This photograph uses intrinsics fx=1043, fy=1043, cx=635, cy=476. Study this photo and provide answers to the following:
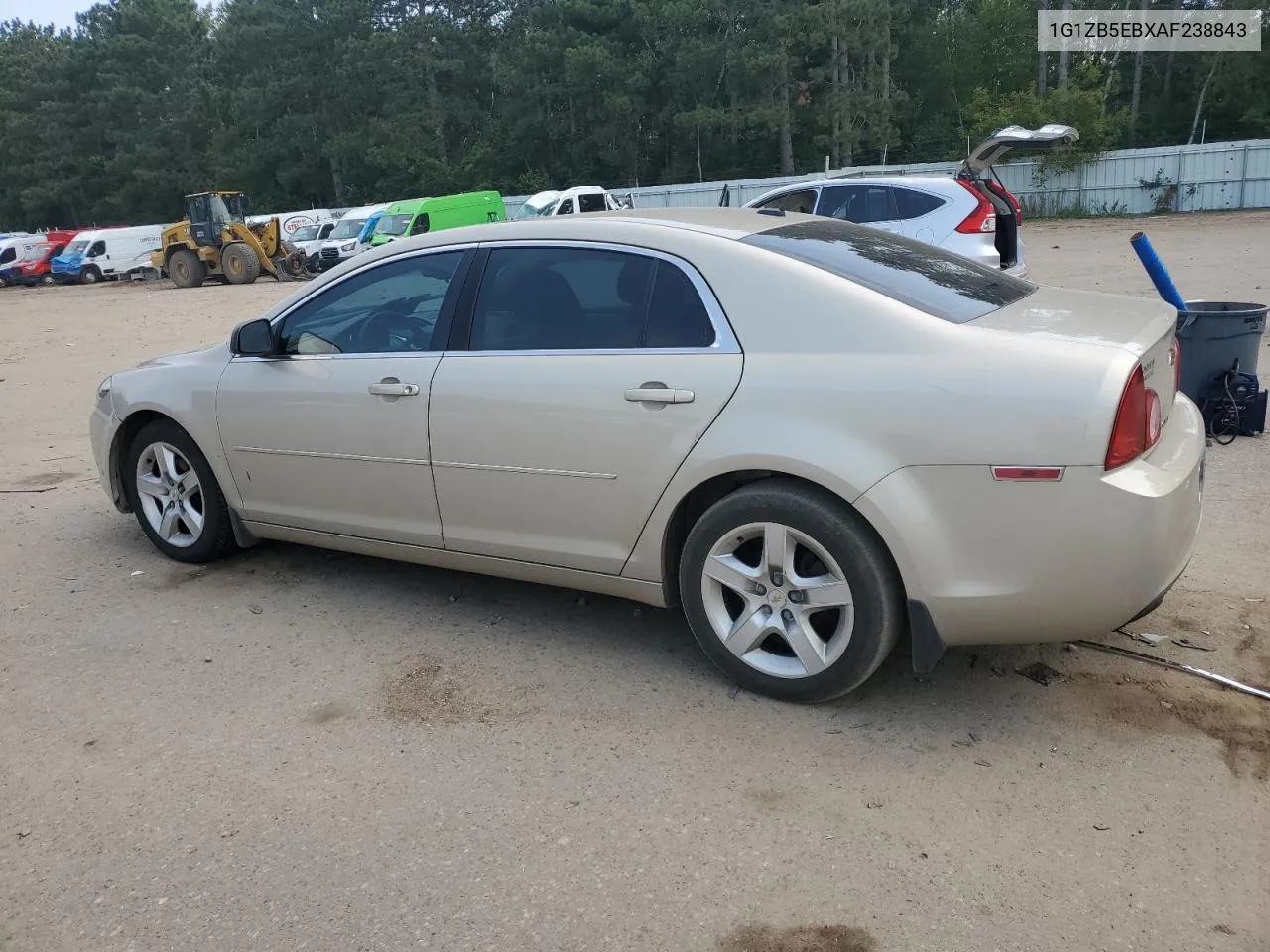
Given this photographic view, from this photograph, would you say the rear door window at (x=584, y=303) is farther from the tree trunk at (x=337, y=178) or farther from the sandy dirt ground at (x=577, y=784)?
the tree trunk at (x=337, y=178)

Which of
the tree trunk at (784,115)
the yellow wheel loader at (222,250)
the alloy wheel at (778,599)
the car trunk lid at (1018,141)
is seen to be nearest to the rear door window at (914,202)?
the car trunk lid at (1018,141)

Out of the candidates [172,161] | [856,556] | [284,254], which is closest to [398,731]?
[856,556]

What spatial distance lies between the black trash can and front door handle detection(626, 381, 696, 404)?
158 inches

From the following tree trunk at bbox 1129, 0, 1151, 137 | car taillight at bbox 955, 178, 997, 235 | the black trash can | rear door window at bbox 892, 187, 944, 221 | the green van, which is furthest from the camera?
tree trunk at bbox 1129, 0, 1151, 137

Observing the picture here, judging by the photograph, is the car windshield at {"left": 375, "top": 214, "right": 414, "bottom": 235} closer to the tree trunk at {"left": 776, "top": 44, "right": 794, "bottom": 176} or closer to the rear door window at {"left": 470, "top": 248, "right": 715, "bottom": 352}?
the tree trunk at {"left": 776, "top": 44, "right": 794, "bottom": 176}

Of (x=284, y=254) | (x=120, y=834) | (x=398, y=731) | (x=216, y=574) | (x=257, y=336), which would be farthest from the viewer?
(x=284, y=254)

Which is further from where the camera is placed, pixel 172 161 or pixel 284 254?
pixel 172 161

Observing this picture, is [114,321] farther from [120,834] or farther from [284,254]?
[120,834]

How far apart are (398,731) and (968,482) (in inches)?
78.3

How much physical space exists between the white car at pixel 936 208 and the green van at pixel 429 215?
16.2 meters

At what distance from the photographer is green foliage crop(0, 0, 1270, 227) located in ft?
146

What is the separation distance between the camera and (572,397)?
366cm

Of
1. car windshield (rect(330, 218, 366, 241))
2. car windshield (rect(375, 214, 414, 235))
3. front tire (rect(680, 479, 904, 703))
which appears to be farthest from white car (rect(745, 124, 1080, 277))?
car windshield (rect(330, 218, 366, 241))

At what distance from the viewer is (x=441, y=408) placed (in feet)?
13.0
